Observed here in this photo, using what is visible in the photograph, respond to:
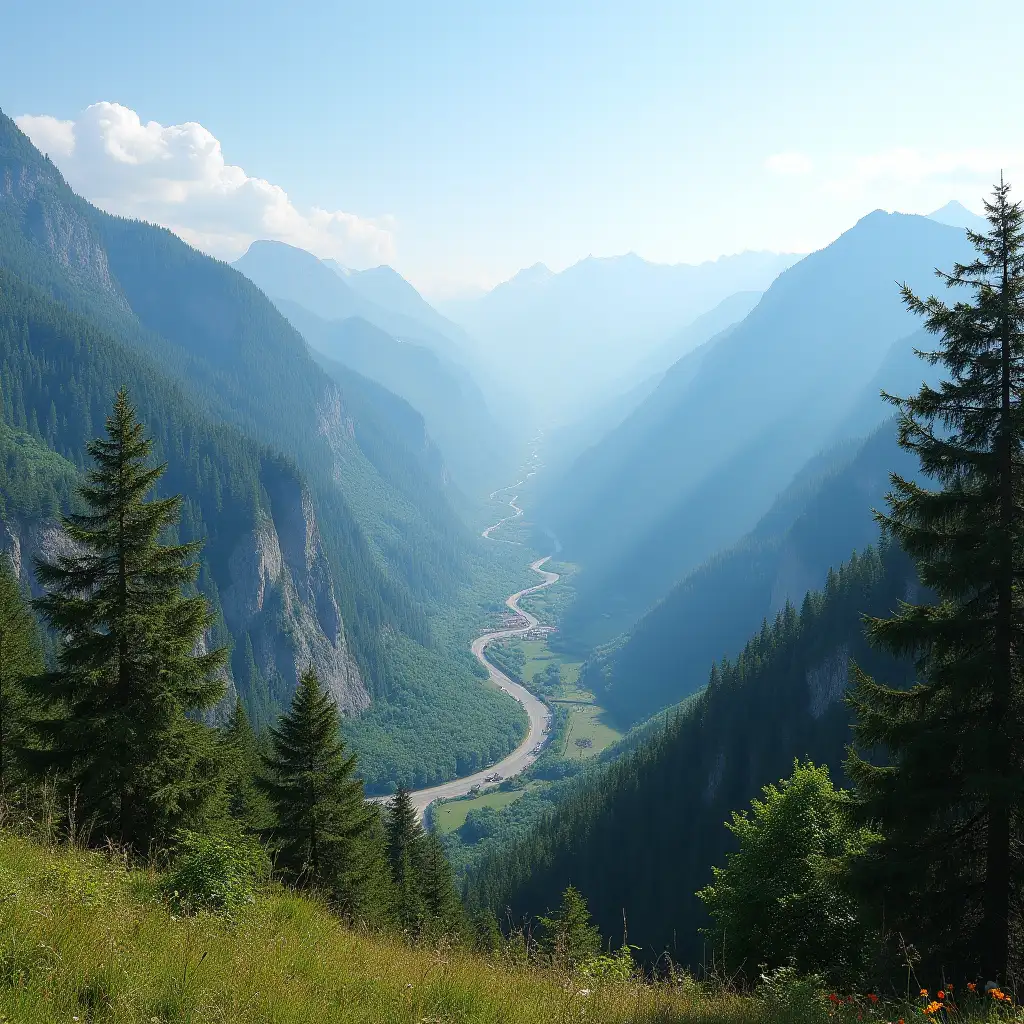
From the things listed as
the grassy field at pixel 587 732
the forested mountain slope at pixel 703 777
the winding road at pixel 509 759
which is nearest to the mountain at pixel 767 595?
the grassy field at pixel 587 732

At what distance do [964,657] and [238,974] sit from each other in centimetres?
1136

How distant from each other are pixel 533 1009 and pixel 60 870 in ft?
19.6

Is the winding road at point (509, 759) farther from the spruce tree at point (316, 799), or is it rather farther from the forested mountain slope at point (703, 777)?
the spruce tree at point (316, 799)

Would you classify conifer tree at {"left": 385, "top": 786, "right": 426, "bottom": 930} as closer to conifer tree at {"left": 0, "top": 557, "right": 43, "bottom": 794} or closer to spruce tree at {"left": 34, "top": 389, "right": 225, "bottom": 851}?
conifer tree at {"left": 0, "top": 557, "right": 43, "bottom": 794}

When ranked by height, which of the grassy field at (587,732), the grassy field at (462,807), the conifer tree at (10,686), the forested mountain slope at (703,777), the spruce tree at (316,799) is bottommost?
the grassy field at (462,807)

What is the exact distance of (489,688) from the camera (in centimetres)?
17075

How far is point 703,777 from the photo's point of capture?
89.9m

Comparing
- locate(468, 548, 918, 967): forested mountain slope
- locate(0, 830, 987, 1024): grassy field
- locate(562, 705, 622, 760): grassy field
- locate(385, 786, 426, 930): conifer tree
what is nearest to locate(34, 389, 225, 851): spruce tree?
locate(0, 830, 987, 1024): grassy field

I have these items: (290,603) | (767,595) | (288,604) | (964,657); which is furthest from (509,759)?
(964,657)

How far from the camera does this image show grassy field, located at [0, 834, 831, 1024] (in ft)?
17.9

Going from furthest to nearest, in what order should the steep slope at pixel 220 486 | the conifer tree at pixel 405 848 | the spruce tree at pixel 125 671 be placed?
the steep slope at pixel 220 486 → the conifer tree at pixel 405 848 → the spruce tree at pixel 125 671

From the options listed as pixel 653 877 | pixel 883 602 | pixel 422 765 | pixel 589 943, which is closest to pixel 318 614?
pixel 422 765

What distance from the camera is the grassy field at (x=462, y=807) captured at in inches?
4370

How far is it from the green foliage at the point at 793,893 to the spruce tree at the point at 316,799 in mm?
11627
